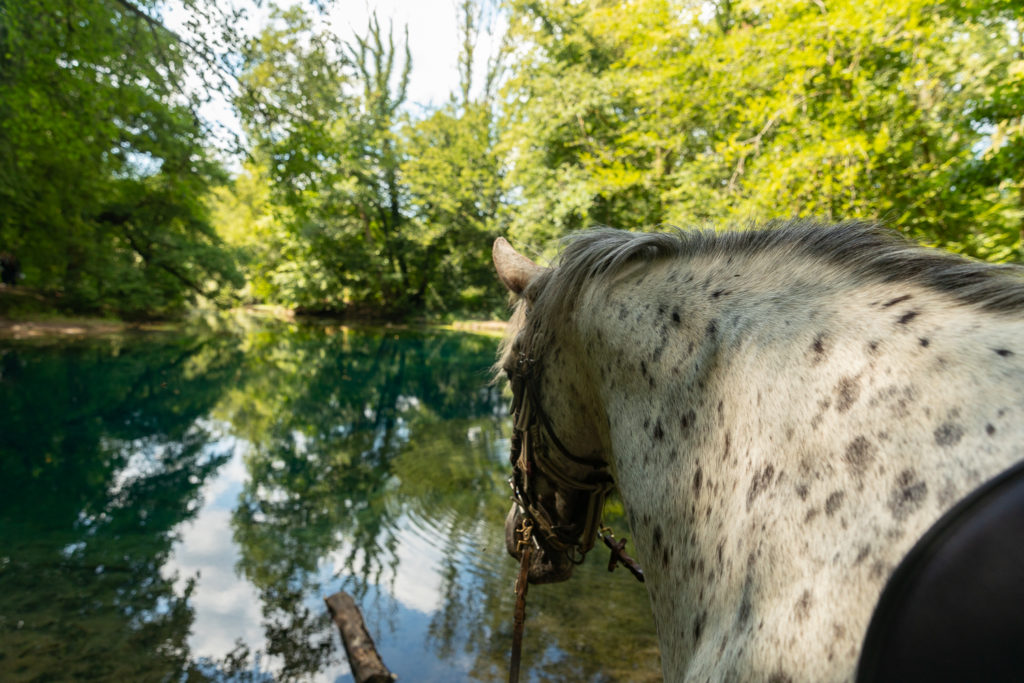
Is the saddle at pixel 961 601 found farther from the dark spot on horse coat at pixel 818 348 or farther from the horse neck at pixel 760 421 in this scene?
the dark spot on horse coat at pixel 818 348

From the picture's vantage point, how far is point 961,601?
0.61 metres

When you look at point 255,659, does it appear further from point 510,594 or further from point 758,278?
point 758,278

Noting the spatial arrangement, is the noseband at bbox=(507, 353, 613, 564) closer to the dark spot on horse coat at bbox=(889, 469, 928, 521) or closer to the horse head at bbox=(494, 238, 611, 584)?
the horse head at bbox=(494, 238, 611, 584)

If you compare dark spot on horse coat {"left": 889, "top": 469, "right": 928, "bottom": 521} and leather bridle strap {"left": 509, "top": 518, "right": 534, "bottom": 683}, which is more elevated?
dark spot on horse coat {"left": 889, "top": 469, "right": 928, "bottom": 521}

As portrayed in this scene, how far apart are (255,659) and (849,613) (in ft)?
16.5

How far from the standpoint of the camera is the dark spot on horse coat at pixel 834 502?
766mm

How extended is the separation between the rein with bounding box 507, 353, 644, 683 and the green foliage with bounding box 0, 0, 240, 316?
10066 mm

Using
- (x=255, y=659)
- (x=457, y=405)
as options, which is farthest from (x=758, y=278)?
(x=457, y=405)

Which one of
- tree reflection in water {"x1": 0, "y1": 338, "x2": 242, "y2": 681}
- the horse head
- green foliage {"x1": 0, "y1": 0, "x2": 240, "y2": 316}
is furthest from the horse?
green foliage {"x1": 0, "y1": 0, "x2": 240, "y2": 316}

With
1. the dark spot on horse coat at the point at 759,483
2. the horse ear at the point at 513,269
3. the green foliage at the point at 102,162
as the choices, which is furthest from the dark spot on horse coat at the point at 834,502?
the green foliage at the point at 102,162

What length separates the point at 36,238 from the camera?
1994 cm

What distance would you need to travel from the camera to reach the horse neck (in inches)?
29.7

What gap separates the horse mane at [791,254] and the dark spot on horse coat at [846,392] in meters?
0.23

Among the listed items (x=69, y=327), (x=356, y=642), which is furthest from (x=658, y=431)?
(x=69, y=327)
